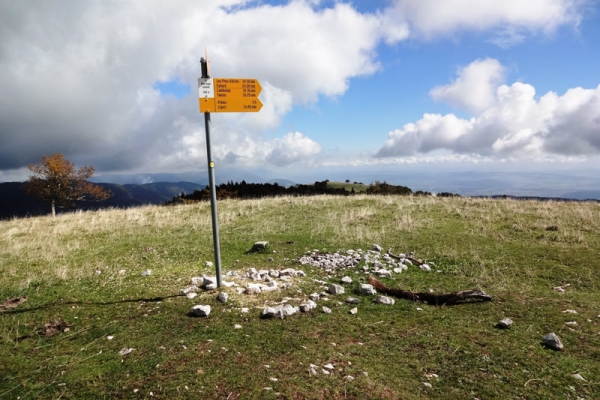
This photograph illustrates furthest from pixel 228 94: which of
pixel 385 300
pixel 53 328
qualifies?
pixel 385 300

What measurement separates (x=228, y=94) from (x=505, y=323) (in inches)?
290

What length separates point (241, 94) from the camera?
720 centimetres

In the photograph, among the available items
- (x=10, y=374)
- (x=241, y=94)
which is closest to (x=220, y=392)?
(x=10, y=374)

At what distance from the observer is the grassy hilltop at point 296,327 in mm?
4289

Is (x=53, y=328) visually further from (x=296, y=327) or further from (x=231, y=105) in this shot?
(x=231, y=105)

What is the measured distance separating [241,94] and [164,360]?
541 cm

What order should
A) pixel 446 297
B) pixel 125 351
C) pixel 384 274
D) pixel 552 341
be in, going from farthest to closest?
pixel 384 274 < pixel 446 297 < pixel 552 341 < pixel 125 351

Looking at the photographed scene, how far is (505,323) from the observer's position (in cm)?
609

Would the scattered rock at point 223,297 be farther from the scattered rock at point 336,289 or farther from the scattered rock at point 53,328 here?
the scattered rock at point 53,328

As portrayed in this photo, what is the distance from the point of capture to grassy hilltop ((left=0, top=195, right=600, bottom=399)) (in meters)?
4.29

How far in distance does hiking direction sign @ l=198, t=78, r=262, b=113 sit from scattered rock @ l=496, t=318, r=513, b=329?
663cm

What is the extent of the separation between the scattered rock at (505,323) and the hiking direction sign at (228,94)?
6635 millimetres

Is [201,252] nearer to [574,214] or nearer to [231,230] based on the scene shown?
[231,230]

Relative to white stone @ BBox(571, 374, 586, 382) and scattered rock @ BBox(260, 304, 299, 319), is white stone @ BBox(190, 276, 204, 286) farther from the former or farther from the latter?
white stone @ BBox(571, 374, 586, 382)
